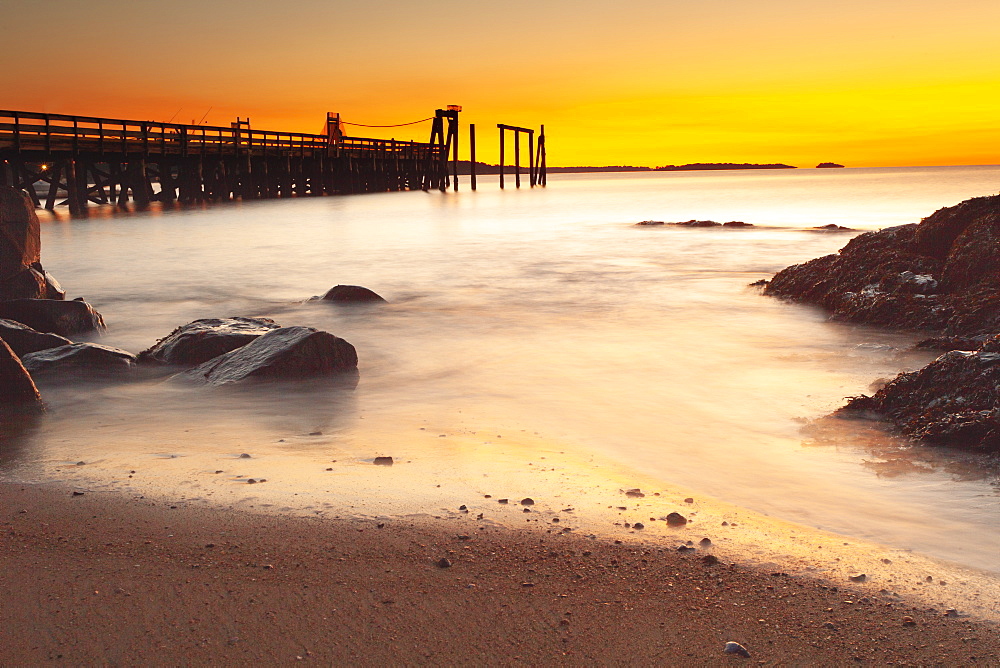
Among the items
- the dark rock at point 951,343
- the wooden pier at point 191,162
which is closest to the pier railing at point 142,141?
the wooden pier at point 191,162

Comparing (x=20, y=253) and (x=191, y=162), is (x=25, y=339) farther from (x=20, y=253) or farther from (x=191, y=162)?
(x=191, y=162)

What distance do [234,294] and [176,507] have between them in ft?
28.7

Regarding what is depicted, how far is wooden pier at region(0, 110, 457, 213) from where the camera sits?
25.0 metres

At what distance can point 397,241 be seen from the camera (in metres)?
20.6

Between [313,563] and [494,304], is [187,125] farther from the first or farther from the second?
[313,563]

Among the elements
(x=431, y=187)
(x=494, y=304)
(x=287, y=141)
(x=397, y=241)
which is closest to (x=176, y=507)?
(x=494, y=304)

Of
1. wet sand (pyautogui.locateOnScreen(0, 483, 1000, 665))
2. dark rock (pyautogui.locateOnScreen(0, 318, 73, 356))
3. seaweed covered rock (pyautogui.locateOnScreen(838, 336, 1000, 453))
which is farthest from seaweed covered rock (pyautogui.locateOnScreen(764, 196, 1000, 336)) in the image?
dark rock (pyautogui.locateOnScreen(0, 318, 73, 356))

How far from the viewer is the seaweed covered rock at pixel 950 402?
400cm

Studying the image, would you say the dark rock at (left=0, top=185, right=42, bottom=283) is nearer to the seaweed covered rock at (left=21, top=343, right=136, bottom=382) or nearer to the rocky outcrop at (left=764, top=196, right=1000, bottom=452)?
the seaweed covered rock at (left=21, top=343, right=136, bottom=382)

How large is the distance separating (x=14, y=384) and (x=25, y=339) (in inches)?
61.9

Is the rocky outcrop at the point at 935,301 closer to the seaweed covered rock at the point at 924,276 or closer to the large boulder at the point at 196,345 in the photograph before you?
the seaweed covered rock at the point at 924,276

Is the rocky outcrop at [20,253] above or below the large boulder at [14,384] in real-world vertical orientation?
above

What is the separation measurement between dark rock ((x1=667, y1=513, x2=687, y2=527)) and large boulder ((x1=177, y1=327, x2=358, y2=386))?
314 cm

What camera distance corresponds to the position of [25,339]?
6.23 metres
